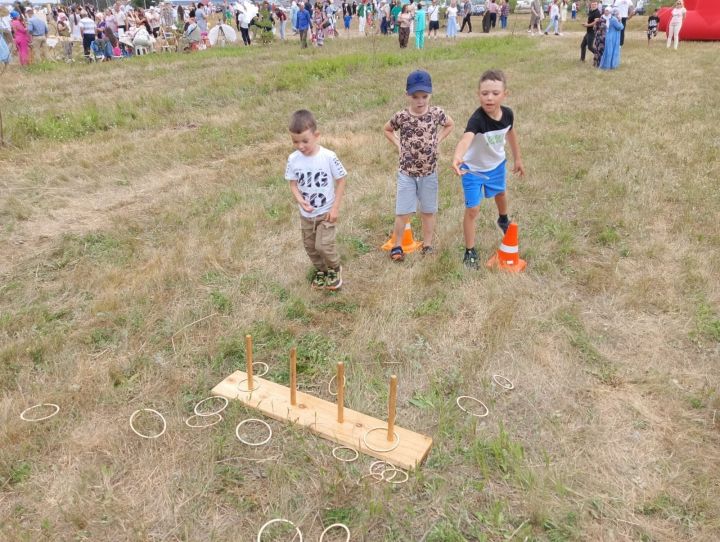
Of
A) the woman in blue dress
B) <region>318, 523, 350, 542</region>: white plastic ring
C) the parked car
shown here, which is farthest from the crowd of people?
the parked car

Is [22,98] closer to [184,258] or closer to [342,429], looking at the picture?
[184,258]

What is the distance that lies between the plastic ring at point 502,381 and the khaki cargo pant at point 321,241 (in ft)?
5.16

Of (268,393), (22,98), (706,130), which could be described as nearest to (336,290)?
(268,393)

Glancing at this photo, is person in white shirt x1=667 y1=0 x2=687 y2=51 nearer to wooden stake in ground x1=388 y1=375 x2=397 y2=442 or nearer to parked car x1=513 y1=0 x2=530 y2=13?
wooden stake in ground x1=388 y1=375 x2=397 y2=442

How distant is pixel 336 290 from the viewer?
14.4 feet

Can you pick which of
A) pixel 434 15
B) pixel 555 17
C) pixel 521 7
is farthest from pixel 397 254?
pixel 521 7

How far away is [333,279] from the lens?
172 inches

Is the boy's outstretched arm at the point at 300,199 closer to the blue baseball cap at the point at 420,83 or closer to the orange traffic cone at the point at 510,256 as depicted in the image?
the blue baseball cap at the point at 420,83

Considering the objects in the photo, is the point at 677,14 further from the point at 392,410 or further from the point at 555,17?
the point at 392,410

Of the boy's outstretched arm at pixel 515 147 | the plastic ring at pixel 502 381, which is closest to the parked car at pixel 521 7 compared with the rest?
the boy's outstretched arm at pixel 515 147

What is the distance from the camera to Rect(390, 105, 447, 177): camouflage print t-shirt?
176 inches

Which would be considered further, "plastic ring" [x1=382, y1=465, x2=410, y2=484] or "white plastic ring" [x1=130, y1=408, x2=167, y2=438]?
"white plastic ring" [x1=130, y1=408, x2=167, y2=438]

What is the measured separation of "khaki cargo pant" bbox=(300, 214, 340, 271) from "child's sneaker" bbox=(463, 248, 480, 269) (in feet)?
3.80

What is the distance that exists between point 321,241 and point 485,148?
5.06ft
